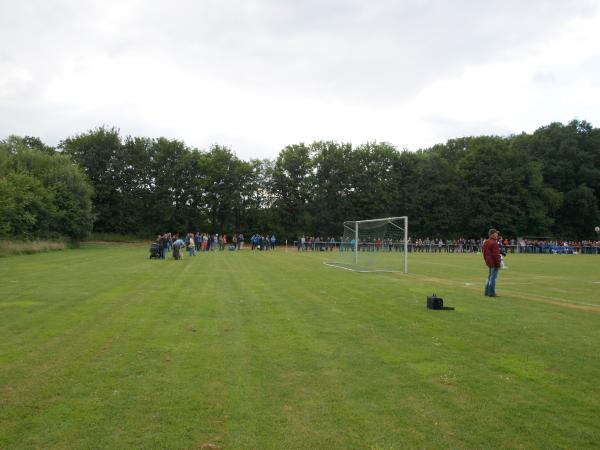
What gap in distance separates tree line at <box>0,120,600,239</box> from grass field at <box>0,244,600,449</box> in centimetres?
5600

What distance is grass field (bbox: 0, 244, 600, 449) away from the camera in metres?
4.24

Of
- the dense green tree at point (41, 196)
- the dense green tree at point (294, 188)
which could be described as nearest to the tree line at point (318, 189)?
the dense green tree at point (294, 188)

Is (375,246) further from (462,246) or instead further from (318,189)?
(318,189)

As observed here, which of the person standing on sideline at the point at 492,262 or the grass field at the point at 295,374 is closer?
the grass field at the point at 295,374

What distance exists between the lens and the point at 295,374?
5887mm

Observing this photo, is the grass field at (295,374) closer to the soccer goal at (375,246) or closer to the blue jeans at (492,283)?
the blue jeans at (492,283)

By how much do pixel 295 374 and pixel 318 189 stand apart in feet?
205

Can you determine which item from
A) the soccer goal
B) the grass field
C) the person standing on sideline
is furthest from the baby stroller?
the person standing on sideline

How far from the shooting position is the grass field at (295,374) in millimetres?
4242

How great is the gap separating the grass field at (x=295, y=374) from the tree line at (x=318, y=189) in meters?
56.0

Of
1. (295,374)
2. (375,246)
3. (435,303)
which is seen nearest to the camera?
(295,374)

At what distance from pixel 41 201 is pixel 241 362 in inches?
1662

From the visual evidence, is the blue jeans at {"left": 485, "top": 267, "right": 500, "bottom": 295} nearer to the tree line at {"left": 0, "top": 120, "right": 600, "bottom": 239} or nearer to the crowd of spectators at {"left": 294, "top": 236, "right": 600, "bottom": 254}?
the crowd of spectators at {"left": 294, "top": 236, "right": 600, "bottom": 254}

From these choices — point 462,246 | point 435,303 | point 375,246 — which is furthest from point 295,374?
point 462,246
